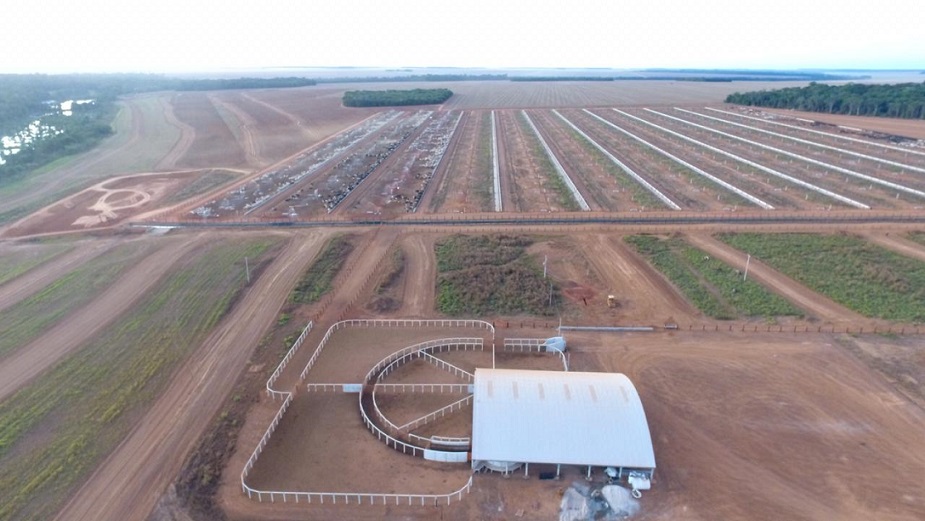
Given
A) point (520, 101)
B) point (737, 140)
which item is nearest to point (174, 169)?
point (737, 140)

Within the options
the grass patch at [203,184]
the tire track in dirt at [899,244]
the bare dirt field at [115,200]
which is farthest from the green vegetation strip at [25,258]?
the tire track in dirt at [899,244]

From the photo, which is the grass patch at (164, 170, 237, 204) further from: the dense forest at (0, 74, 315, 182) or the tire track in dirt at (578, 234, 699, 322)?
the tire track in dirt at (578, 234, 699, 322)

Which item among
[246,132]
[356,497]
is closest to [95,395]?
[356,497]

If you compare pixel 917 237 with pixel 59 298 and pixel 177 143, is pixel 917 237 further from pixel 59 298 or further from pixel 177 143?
pixel 177 143

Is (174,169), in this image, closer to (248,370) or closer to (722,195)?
(248,370)

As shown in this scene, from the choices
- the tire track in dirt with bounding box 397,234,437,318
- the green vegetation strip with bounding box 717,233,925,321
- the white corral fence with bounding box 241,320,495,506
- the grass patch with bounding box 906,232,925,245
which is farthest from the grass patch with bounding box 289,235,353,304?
the grass patch with bounding box 906,232,925,245
